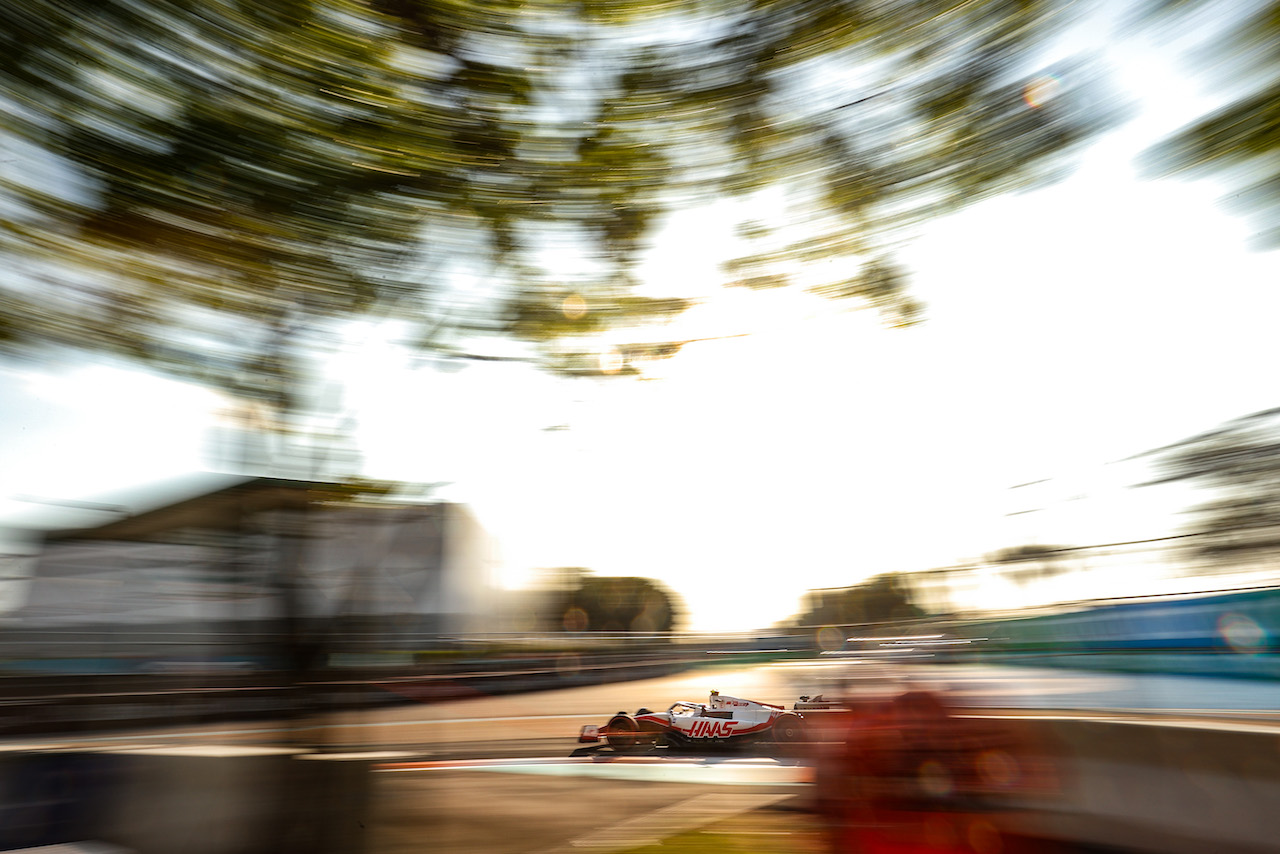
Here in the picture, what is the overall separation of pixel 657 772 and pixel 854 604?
5336 millimetres

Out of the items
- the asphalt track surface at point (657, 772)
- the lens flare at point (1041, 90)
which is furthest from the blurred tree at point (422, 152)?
the asphalt track surface at point (657, 772)

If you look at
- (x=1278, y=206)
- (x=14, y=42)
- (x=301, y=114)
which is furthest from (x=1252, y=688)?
(x=14, y=42)

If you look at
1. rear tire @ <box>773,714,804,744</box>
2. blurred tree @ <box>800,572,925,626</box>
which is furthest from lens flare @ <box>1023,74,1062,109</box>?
rear tire @ <box>773,714,804,744</box>

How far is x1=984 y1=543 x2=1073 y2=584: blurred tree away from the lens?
407 cm

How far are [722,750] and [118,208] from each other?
6.15m

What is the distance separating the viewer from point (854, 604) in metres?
3.43

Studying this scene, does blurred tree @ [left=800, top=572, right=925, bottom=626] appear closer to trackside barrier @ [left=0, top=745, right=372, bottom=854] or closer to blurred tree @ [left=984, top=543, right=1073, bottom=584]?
blurred tree @ [left=984, top=543, right=1073, bottom=584]

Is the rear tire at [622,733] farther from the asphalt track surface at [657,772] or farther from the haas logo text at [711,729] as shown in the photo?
the haas logo text at [711,729]

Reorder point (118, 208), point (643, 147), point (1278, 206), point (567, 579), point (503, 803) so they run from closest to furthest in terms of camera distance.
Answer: point (1278, 206) → point (118, 208) → point (643, 147) → point (567, 579) → point (503, 803)

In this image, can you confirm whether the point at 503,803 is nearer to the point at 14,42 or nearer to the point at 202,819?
the point at 202,819

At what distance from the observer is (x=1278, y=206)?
7.77 feet

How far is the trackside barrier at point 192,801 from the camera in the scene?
4.44m

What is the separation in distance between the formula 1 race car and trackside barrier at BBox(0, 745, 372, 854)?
2530mm

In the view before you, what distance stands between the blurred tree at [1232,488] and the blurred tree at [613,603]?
112 inches
